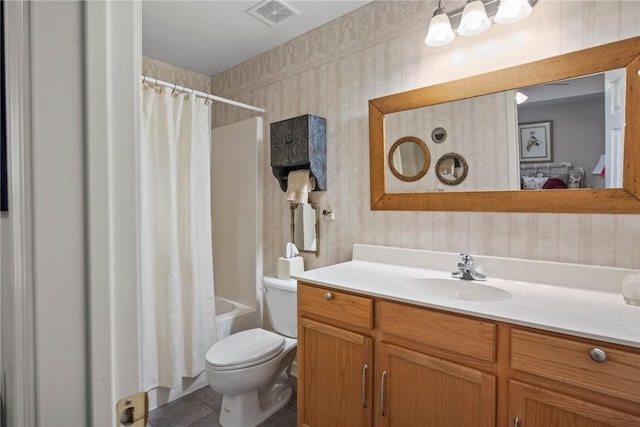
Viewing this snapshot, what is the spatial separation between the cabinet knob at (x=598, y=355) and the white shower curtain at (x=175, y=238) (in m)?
2.04

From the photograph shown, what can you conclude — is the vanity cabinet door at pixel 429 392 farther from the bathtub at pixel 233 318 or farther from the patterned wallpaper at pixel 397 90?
the bathtub at pixel 233 318

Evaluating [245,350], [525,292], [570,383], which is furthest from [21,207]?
[245,350]

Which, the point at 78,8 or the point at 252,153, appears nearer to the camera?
the point at 78,8

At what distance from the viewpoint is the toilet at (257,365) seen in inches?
67.3

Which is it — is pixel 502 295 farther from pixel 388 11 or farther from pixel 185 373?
pixel 185 373

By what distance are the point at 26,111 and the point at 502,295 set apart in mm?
1543

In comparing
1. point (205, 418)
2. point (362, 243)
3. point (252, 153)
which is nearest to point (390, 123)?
point (362, 243)

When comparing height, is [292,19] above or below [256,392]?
above

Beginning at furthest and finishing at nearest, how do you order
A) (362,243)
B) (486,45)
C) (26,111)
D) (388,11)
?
1. (362,243)
2. (388,11)
3. (486,45)
4. (26,111)

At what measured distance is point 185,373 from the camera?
83.6 inches

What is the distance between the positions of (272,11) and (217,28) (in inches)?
18.0

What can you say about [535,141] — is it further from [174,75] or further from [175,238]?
[174,75]

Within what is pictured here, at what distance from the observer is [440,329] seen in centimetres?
119

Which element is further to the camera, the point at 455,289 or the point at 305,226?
the point at 305,226
